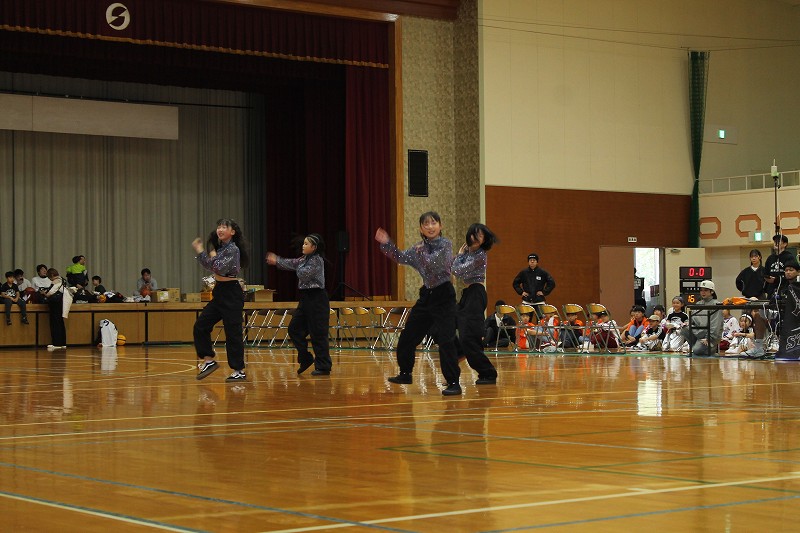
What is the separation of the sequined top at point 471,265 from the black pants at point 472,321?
81mm

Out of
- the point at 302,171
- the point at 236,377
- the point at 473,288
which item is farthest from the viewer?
the point at 302,171

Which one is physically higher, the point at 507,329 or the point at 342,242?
the point at 342,242

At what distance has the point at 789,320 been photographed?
15141mm

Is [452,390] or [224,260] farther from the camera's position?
[224,260]

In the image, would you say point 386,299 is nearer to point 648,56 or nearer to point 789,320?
point 648,56

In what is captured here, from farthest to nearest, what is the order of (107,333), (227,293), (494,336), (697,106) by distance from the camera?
(697,106) < (107,333) < (494,336) < (227,293)

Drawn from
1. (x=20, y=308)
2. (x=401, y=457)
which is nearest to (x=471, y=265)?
(x=401, y=457)

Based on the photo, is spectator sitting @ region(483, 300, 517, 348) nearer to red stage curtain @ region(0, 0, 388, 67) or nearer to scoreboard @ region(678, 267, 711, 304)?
scoreboard @ region(678, 267, 711, 304)

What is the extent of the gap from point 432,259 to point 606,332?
10931mm

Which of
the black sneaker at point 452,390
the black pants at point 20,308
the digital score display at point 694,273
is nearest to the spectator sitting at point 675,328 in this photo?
the digital score display at point 694,273

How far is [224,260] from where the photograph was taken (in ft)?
37.0

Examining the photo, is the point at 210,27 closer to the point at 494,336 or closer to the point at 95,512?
the point at 494,336

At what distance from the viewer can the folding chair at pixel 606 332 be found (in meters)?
18.7

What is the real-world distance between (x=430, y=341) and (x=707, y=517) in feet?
55.9
